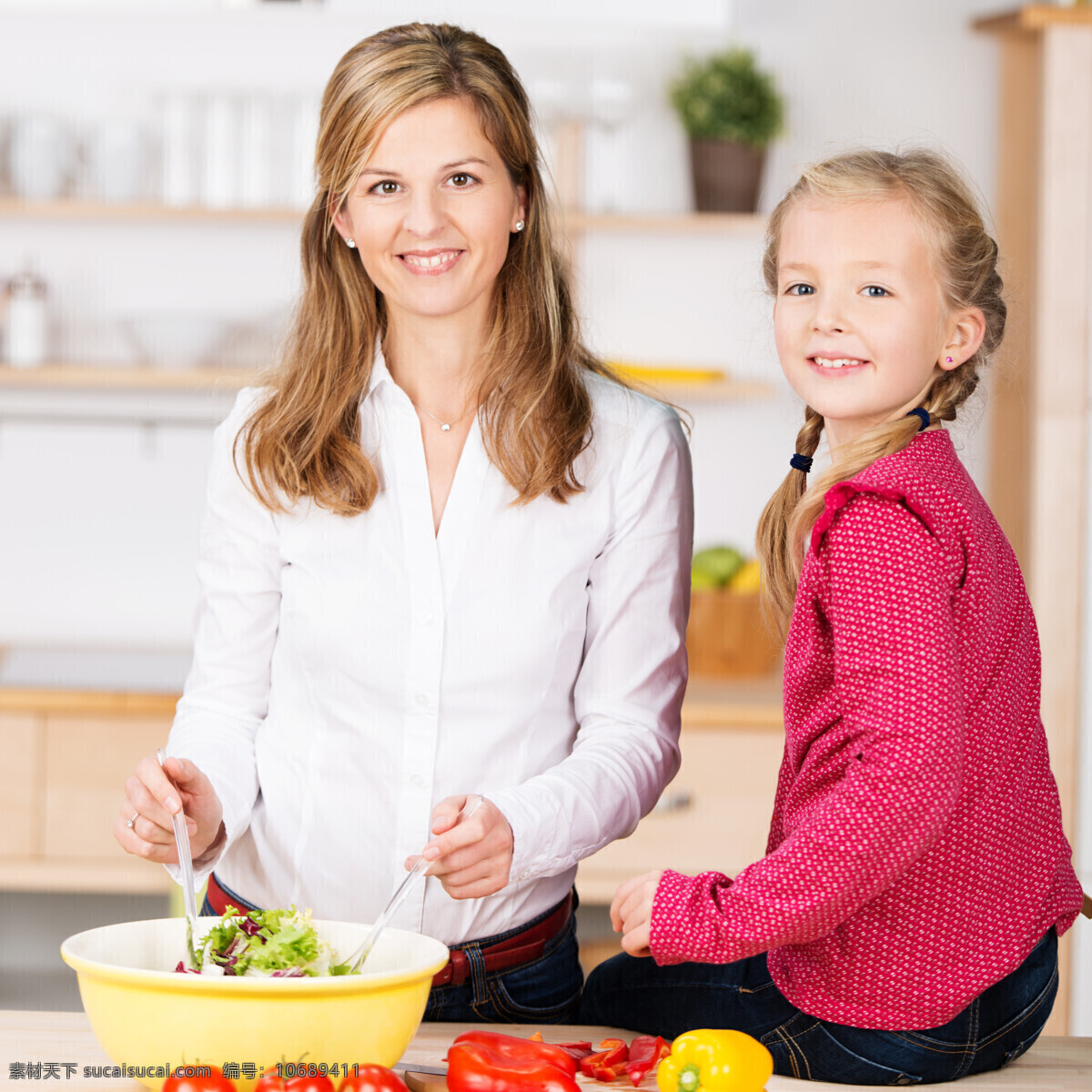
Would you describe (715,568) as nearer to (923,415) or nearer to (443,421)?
(443,421)

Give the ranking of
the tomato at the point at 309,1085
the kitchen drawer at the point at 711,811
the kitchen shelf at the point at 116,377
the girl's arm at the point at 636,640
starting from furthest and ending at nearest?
the kitchen shelf at the point at 116,377, the kitchen drawer at the point at 711,811, the girl's arm at the point at 636,640, the tomato at the point at 309,1085

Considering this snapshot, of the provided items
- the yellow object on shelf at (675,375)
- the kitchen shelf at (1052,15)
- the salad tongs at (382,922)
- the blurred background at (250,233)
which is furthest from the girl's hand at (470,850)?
the kitchen shelf at (1052,15)

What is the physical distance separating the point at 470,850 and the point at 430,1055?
146 millimetres

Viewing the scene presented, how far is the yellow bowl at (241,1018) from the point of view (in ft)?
2.75

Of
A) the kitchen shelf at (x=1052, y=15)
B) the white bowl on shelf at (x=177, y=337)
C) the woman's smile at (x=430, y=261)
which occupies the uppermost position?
the kitchen shelf at (x=1052, y=15)

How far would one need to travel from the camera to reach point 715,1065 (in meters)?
0.88

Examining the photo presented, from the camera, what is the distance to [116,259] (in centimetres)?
316

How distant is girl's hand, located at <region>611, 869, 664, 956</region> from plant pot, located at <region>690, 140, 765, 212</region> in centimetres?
225

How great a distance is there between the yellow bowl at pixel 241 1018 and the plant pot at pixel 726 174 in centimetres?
234

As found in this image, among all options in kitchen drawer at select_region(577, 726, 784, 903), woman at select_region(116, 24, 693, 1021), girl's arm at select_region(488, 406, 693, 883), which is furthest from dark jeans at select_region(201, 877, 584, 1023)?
kitchen drawer at select_region(577, 726, 784, 903)

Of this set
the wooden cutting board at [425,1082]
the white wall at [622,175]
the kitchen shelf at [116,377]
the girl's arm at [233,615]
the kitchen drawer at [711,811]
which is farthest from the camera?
the white wall at [622,175]

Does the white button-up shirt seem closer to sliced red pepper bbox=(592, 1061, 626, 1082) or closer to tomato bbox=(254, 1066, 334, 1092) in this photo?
sliced red pepper bbox=(592, 1061, 626, 1082)

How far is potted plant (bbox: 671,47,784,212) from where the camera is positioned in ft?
9.55

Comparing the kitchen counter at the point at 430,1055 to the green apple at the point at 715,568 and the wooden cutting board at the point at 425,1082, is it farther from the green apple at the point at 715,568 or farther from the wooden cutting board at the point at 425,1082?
the green apple at the point at 715,568
